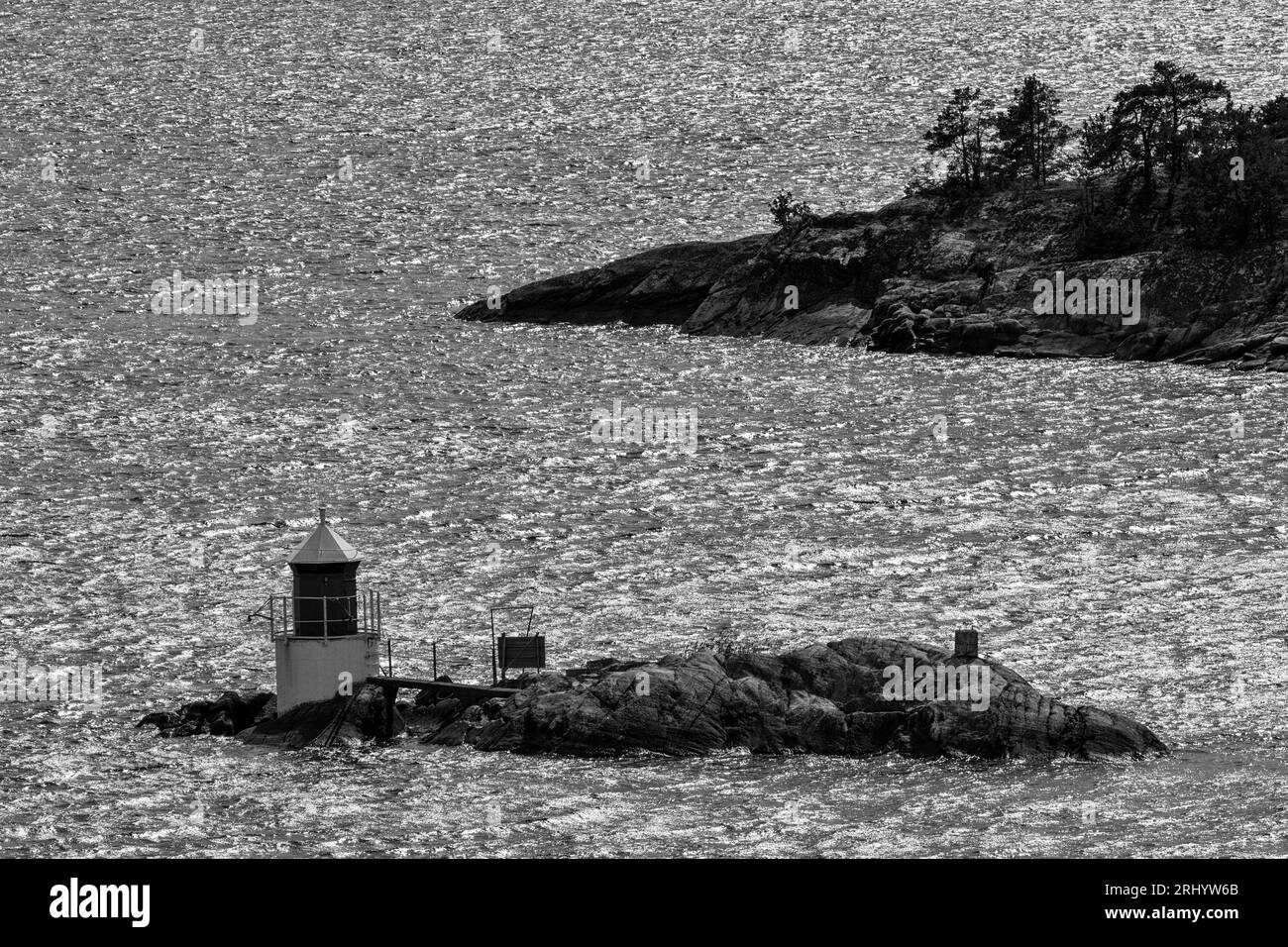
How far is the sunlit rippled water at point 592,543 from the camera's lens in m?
50.3

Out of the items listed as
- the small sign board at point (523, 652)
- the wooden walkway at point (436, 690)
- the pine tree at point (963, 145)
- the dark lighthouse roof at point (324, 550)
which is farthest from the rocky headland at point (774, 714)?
the pine tree at point (963, 145)

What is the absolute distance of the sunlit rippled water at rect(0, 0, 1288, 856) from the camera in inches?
1981

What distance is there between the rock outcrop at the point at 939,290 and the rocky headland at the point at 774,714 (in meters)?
60.4

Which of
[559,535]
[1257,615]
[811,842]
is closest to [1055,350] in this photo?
[559,535]

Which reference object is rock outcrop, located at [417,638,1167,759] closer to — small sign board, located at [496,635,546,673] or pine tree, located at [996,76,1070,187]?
small sign board, located at [496,635,546,673]

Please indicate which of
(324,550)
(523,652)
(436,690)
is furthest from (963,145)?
(324,550)

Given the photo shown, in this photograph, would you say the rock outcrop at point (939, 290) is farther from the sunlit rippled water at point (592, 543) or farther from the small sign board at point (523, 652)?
the small sign board at point (523, 652)

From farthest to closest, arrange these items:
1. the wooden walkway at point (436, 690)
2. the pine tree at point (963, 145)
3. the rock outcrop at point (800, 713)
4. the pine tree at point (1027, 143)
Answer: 1. the pine tree at point (1027, 143)
2. the pine tree at point (963, 145)
3. the wooden walkway at point (436, 690)
4. the rock outcrop at point (800, 713)

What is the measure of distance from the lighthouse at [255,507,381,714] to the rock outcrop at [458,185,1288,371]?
64.3 meters

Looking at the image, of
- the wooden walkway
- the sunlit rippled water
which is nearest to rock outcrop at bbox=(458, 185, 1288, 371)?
the sunlit rippled water

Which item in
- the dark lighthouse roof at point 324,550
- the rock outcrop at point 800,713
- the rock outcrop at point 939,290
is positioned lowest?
the rock outcrop at point 800,713

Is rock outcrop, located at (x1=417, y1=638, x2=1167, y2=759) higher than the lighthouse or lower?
lower

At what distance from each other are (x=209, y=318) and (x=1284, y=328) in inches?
2479

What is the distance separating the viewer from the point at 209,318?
484 ft
